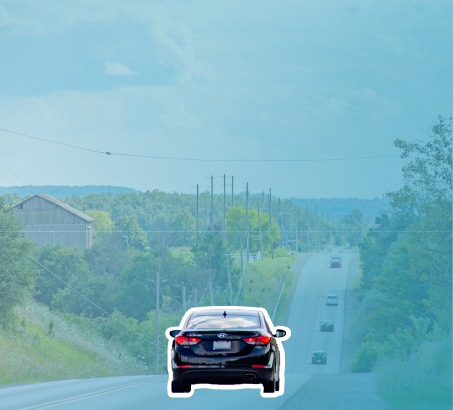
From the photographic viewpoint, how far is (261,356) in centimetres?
848

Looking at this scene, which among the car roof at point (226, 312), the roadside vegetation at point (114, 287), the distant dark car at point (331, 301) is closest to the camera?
the car roof at point (226, 312)

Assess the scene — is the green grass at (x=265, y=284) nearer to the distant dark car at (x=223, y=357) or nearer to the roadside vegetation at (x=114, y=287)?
the roadside vegetation at (x=114, y=287)

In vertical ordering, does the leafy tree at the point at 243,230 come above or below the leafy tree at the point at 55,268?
above

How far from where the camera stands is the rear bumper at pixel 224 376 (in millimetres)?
8336

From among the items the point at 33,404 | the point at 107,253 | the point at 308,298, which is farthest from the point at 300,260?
the point at 33,404

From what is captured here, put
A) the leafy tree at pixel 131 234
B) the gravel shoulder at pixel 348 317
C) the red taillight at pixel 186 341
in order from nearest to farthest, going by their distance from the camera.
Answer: the red taillight at pixel 186 341
the gravel shoulder at pixel 348 317
the leafy tree at pixel 131 234

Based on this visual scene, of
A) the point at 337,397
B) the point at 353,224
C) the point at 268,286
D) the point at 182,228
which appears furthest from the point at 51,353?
the point at 353,224

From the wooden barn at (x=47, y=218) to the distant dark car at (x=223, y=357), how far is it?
2953 inches

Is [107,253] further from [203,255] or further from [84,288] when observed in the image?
[203,255]

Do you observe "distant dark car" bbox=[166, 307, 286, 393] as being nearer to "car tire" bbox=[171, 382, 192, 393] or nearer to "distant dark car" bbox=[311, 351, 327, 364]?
"car tire" bbox=[171, 382, 192, 393]

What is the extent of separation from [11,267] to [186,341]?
30.9m

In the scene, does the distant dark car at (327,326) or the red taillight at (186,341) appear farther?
the distant dark car at (327,326)

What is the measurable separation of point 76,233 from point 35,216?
6.45 meters

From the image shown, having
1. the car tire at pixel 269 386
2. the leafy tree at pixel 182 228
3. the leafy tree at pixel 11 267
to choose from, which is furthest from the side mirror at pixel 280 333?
the leafy tree at pixel 182 228
